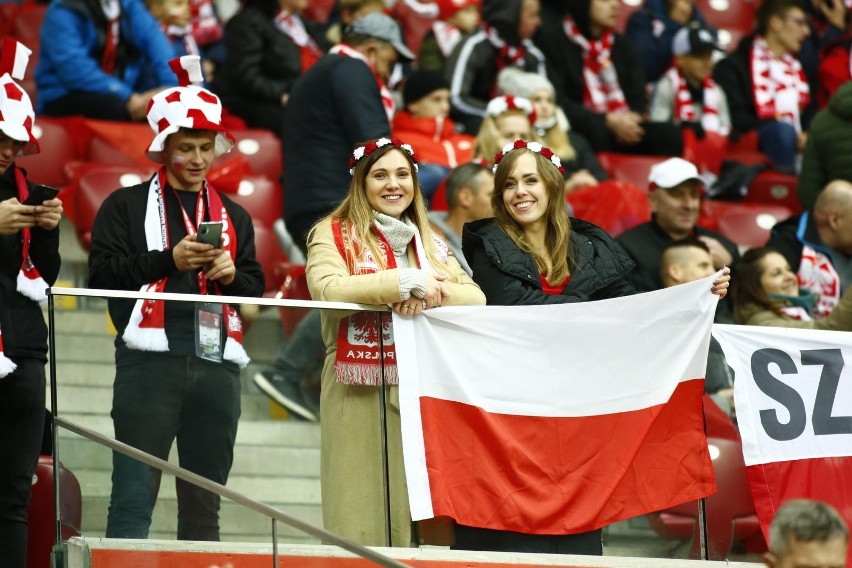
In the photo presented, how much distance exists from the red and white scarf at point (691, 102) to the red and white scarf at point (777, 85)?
37cm

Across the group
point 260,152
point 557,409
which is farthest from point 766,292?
point 260,152

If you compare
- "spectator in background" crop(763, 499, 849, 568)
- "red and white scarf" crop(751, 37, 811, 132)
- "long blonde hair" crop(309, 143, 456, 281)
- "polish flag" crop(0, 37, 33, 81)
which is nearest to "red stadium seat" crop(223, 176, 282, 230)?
"polish flag" crop(0, 37, 33, 81)

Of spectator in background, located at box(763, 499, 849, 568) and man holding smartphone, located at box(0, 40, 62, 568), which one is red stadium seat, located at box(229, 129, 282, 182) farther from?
spectator in background, located at box(763, 499, 849, 568)

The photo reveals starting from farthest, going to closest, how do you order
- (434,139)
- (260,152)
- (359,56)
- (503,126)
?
(260,152), (434,139), (503,126), (359,56)

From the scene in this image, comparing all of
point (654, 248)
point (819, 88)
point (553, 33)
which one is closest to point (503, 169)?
point (654, 248)

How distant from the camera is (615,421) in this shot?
6.13m

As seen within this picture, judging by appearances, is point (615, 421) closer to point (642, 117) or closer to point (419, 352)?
point (419, 352)

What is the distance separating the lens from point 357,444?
5902 mm

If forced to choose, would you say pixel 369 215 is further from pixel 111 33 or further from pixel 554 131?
pixel 111 33

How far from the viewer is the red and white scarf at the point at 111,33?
9.59 meters

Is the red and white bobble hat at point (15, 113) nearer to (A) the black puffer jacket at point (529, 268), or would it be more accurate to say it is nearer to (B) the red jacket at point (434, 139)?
(A) the black puffer jacket at point (529, 268)

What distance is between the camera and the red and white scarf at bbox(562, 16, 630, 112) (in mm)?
11492

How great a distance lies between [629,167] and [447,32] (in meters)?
1.43

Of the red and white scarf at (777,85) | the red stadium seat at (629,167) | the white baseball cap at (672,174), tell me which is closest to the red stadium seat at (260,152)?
the red stadium seat at (629,167)
